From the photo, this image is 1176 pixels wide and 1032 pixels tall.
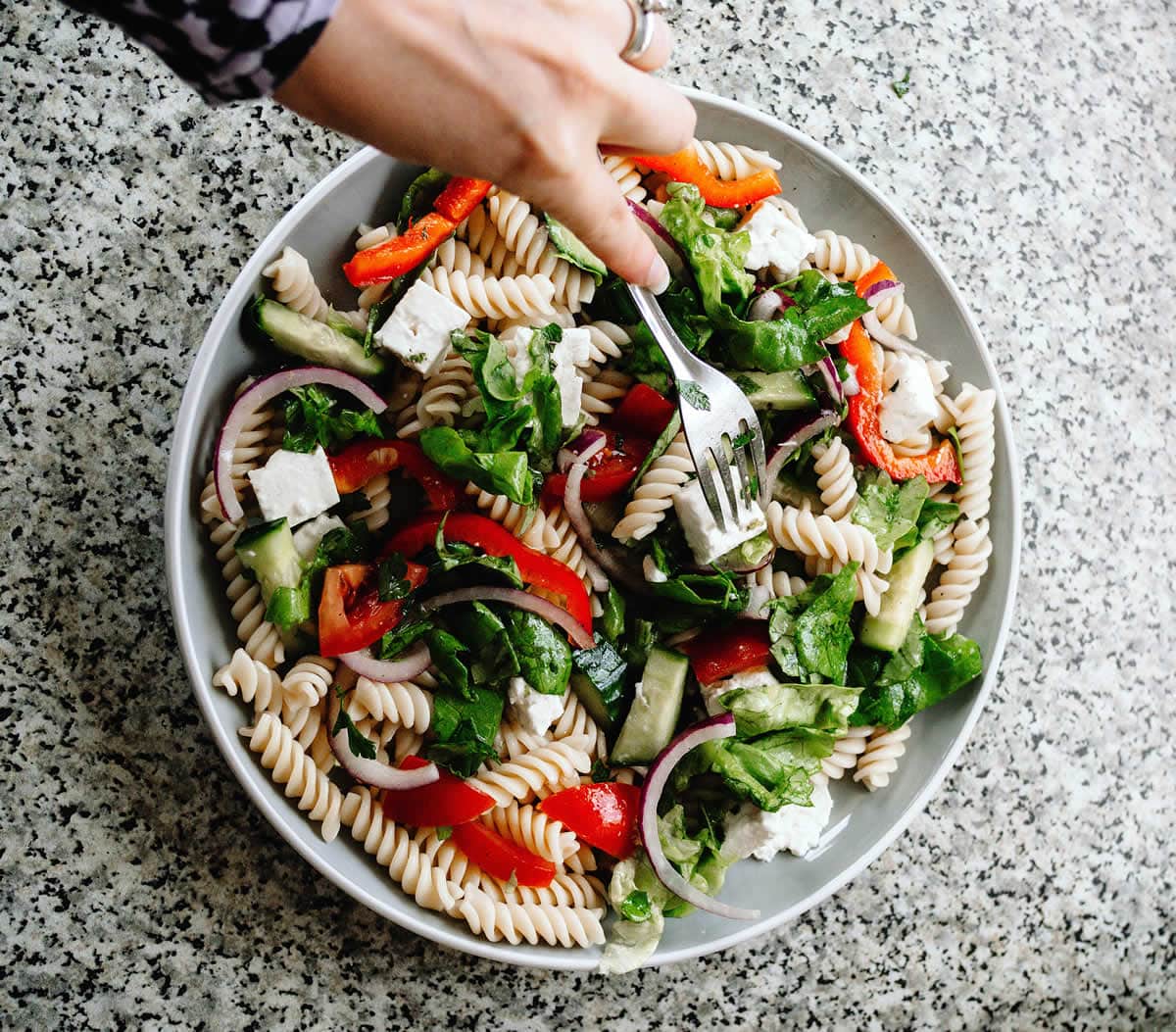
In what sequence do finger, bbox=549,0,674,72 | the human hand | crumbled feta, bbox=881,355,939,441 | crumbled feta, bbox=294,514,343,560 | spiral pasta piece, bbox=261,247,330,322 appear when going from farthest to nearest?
crumbled feta, bbox=881,355,939,441 < crumbled feta, bbox=294,514,343,560 < spiral pasta piece, bbox=261,247,330,322 < finger, bbox=549,0,674,72 < the human hand

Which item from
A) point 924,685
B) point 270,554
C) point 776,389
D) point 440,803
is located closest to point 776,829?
point 924,685

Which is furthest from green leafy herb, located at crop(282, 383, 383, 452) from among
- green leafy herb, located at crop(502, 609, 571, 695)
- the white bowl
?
green leafy herb, located at crop(502, 609, 571, 695)

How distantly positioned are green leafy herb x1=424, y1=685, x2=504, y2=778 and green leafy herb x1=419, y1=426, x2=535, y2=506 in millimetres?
417

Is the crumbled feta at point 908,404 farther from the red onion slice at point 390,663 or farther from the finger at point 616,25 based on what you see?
the red onion slice at point 390,663

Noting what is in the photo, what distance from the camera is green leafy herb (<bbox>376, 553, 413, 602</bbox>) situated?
2.12 m

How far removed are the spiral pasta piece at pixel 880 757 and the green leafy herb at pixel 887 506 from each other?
429 millimetres

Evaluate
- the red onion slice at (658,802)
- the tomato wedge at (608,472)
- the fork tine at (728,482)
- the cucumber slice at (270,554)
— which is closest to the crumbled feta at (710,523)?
the fork tine at (728,482)

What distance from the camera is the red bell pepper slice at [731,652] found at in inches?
91.1

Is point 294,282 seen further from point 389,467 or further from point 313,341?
point 389,467

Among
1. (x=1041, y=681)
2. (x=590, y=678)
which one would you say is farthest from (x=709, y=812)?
(x=1041, y=681)

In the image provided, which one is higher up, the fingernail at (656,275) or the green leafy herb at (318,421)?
the fingernail at (656,275)

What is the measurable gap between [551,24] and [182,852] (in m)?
1.81

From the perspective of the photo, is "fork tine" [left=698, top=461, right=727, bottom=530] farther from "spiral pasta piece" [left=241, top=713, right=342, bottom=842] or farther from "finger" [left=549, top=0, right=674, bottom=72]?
"spiral pasta piece" [left=241, top=713, right=342, bottom=842]

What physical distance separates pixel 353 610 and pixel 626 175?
3.47 ft
